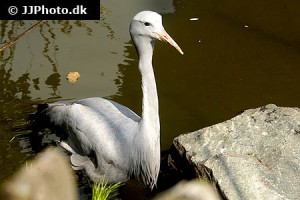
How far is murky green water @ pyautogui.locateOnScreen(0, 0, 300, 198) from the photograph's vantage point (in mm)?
4246

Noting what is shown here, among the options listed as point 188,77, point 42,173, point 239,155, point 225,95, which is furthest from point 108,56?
point 42,173

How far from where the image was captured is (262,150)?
309 cm

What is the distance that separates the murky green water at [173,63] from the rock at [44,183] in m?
3.28

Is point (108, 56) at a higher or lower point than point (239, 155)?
higher

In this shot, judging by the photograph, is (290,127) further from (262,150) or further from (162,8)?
(162,8)

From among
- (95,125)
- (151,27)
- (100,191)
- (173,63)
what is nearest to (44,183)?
(100,191)

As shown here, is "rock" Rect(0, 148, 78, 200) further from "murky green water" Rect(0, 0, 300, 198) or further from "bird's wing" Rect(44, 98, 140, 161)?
"murky green water" Rect(0, 0, 300, 198)

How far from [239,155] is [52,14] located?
276 centimetres

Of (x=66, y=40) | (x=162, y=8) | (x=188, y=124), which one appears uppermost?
(x=162, y=8)

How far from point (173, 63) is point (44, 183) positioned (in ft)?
14.7

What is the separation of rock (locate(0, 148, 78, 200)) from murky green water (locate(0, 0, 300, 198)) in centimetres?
328

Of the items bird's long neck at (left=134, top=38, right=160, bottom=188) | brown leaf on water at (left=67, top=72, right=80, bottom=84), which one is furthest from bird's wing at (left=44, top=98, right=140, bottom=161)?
brown leaf on water at (left=67, top=72, right=80, bottom=84)

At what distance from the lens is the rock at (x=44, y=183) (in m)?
0.40

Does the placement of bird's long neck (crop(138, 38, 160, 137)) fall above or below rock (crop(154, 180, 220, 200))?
below
